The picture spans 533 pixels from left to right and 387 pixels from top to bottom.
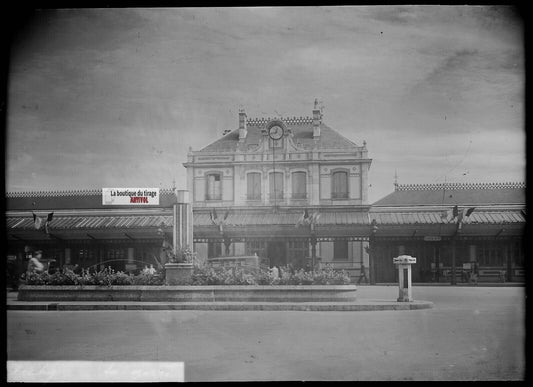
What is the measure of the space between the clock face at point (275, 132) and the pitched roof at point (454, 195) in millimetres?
2830

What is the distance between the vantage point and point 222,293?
48.6 feet

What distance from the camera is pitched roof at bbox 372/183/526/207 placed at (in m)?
13.1

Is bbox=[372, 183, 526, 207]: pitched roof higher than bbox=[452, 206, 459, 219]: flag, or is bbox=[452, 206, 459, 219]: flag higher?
bbox=[372, 183, 526, 207]: pitched roof

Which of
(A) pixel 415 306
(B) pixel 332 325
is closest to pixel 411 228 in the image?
(A) pixel 415 306

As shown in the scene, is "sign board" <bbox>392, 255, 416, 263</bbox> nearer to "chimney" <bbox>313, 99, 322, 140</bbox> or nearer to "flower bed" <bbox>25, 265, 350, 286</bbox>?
"flower bed" <bbox>25, 265, 350, 286</bbox>

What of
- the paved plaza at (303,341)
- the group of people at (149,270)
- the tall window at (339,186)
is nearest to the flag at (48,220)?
the paved plaza at (303,341)

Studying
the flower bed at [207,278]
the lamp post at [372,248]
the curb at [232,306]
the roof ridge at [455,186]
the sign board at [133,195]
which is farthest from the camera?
the lamp post at [372,248]

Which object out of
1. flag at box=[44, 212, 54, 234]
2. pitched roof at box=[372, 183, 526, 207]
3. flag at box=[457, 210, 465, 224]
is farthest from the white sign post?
flag at box=[44, 212, 54, 234]

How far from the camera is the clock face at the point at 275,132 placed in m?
14.1

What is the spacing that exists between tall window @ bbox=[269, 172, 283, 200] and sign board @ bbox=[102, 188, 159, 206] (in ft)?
10.3

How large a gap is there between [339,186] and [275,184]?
2017 millimetres

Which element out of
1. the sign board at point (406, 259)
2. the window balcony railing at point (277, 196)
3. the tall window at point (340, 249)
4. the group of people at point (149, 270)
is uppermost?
the window balcony railing at point (277, 196)

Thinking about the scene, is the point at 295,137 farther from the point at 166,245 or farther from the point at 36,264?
the point at 36,264

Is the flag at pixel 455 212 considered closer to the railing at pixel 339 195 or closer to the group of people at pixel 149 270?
the railing at pixel 339 195
